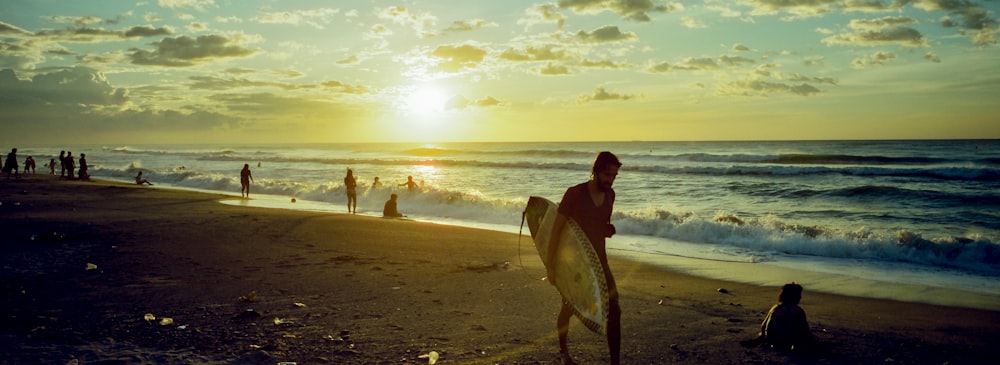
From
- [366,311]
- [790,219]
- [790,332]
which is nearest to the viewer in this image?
[790,332]

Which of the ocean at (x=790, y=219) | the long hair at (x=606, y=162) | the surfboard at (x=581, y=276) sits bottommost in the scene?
the ocean at (x=790, y=219)

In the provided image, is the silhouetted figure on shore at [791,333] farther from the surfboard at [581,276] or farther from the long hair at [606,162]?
the long hair at [606,162]

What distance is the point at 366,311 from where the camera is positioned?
7.02m

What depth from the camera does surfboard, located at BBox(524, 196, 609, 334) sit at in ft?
15.8

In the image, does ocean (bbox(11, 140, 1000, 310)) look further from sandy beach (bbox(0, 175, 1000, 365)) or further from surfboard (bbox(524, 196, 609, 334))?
surfboard (bbox(524, 196, 609, 334))

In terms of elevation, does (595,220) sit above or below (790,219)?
above

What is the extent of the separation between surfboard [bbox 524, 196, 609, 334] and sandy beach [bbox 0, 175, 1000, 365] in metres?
0.81

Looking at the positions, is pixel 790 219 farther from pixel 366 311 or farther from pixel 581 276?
pixel 581 276

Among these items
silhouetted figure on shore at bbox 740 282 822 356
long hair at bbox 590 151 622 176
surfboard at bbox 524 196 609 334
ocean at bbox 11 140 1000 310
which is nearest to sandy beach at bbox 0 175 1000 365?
silhouetted figure on shore at bbox 740 282 822 356

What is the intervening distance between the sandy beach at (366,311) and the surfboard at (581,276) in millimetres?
811

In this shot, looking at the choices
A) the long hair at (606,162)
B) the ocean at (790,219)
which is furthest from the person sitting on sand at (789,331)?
the ocean at (790,219)

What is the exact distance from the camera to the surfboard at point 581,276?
481cm

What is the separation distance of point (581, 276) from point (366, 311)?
318cm

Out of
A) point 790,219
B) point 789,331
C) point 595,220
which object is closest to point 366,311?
point 595,220
